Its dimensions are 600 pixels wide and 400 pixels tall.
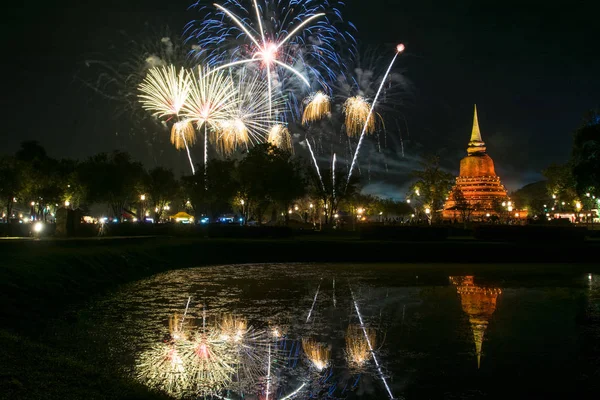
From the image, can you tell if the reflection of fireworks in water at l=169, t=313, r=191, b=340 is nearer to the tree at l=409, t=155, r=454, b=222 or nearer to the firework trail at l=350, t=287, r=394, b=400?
the firework trail at l=350, t=287, r=394, b=400

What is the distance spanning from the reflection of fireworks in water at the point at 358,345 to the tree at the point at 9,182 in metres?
60.0

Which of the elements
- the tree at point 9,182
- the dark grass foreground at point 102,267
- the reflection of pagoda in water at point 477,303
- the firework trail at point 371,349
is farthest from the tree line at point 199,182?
the firework trail at point 371,349

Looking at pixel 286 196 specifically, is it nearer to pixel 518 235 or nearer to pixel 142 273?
pixel 518 235

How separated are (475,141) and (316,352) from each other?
4403 inches

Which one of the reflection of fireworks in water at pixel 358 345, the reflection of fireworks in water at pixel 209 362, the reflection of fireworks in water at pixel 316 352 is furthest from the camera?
the reflection of fireworks in water at pixel 358 345

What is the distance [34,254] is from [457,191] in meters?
76.5

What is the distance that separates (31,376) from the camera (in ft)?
23.7

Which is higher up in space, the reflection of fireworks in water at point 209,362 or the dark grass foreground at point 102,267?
the dark grass foreground at point 102,267

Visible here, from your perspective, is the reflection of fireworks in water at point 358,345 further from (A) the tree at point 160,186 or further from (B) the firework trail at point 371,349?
(A) the tree at point 160,186

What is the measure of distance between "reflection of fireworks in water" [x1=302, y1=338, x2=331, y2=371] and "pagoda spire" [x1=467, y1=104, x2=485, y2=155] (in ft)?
357

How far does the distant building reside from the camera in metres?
89.2

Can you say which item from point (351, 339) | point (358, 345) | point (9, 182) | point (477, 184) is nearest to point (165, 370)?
point (358, 345)

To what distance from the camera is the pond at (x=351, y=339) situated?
8234 mm

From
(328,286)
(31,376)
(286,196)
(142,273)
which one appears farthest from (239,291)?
(286,196)
